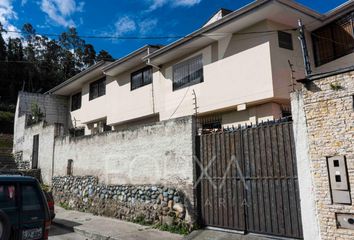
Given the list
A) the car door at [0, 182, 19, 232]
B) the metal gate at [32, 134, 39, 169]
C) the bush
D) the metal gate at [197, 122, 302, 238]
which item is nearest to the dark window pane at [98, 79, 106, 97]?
the metal gate at [32, 134, 39, 169]

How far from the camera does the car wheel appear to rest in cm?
458

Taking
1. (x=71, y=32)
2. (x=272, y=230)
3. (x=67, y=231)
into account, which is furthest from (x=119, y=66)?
(x=71, y=32)

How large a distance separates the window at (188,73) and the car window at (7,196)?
9.26 metres

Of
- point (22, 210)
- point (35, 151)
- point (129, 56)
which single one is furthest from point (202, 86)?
point (35, 151)

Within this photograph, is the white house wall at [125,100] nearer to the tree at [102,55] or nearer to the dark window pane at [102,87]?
the dark window pane at [102,87]

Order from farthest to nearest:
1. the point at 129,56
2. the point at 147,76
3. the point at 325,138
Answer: the point at 147,76
the point at 129,56
the point at 325,138

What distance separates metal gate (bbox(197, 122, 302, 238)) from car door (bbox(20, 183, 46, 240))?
4.46 meters

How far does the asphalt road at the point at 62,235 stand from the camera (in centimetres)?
884

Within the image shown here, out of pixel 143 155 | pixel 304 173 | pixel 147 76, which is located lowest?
pixel 304 173

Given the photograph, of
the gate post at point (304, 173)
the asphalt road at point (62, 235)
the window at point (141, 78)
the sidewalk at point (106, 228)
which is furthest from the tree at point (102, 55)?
the gate post at point (304, 173)

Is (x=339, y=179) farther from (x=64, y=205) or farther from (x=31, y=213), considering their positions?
(x=64, y=205)

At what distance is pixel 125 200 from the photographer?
10508 mm

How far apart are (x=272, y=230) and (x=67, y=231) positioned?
21.4 ft

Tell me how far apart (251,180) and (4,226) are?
5244 mm
